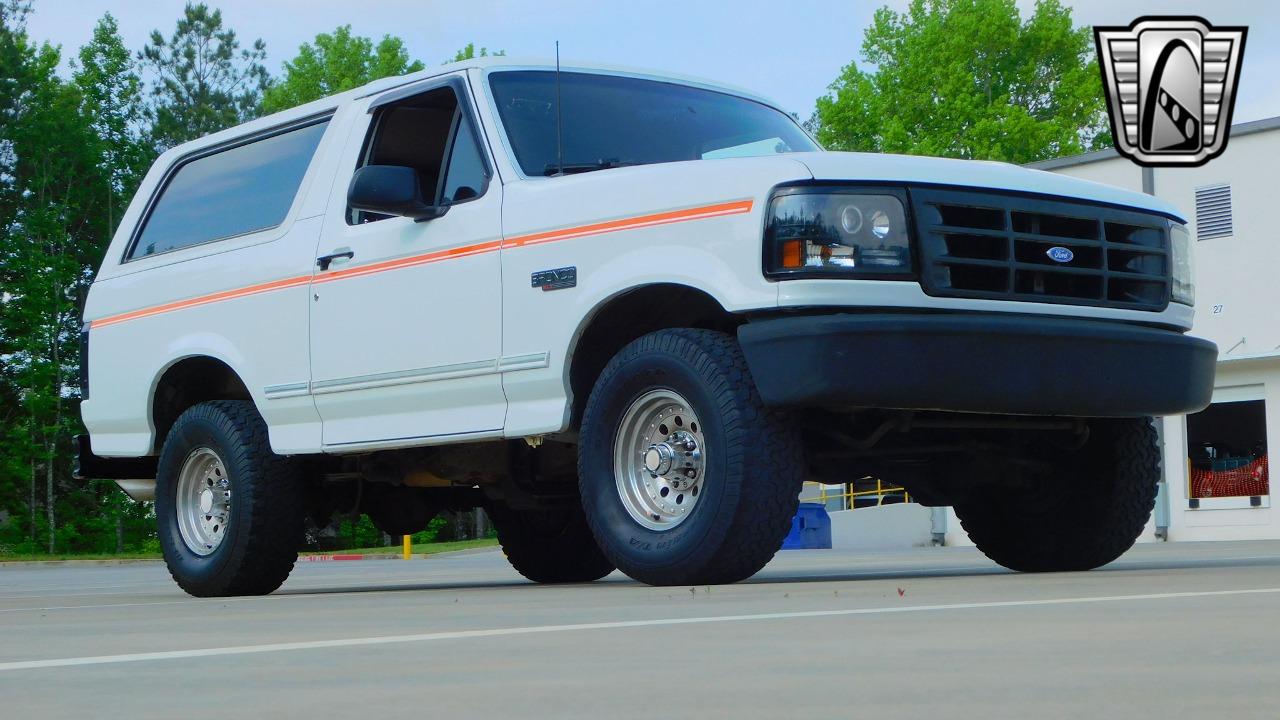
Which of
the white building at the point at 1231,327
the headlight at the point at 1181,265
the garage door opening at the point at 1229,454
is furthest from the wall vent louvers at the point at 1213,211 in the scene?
the headlight at the point at 1181,265

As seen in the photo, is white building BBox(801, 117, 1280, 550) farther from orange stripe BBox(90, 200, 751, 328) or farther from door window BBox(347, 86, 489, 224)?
door window BBox(347, 86, 489, 224)

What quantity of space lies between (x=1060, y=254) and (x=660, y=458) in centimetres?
172

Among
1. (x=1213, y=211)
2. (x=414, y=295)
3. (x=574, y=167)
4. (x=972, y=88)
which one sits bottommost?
(x=414, y=295)

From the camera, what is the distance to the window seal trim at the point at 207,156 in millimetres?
9438

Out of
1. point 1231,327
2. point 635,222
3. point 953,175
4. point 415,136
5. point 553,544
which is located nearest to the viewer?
point 953,175

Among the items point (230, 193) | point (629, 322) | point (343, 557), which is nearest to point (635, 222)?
point (629, 322)

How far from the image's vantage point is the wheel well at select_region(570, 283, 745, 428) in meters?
7.54

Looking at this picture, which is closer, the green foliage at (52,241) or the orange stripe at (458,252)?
the orange stripe at (458,252)

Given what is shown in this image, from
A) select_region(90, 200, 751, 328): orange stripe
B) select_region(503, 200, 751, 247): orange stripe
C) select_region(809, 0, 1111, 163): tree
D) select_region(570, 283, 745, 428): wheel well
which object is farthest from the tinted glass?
select_region(809, 0, 1111, 163): tree

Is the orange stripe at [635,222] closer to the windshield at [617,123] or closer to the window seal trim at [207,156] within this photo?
the windshield at [617,123]

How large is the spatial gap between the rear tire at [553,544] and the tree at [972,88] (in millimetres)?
40286

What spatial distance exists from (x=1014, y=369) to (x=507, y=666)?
361cm

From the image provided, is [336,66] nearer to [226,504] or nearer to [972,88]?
[972,88]

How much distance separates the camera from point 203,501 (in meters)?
9.36
